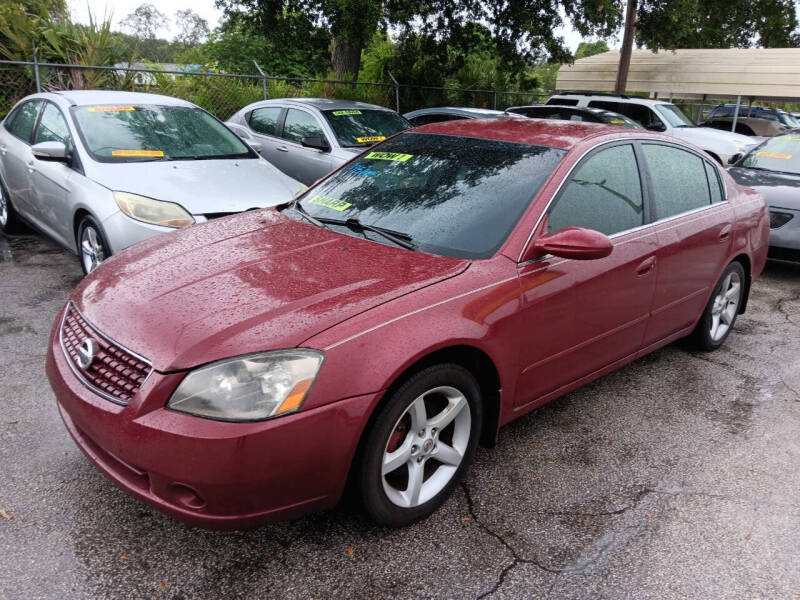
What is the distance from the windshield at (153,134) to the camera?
5422mm

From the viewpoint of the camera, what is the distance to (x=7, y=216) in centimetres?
657

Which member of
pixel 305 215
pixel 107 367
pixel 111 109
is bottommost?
pixel 107 367

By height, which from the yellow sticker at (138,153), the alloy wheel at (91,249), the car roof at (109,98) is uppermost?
the car roof at (109,98)

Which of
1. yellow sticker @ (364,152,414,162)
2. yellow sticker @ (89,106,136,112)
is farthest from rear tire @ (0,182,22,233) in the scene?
yellow sticker @ (364,152,414,162)

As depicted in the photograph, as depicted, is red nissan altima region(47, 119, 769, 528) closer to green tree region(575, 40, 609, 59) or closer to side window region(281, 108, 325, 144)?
side window region(281, 108, 325, 144)

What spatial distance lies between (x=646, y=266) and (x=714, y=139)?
10.5 m

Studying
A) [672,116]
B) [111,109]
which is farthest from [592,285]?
[672,116]

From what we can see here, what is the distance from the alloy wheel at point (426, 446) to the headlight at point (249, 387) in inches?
17.4

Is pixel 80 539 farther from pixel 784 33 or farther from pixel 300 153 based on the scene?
pixel 784 33

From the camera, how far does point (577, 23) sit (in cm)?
1464

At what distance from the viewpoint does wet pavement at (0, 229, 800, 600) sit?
7.75ft

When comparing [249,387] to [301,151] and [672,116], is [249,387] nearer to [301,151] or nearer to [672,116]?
[301,151]

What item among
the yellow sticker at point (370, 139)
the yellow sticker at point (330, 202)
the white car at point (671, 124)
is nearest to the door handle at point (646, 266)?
the yellow sticker at point (330, 202)

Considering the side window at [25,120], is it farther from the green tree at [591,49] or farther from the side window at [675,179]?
the green tree at [591,49]
